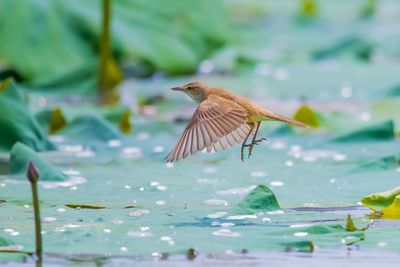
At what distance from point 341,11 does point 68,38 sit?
336cm

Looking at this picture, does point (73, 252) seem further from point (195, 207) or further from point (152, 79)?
point (152, 79)

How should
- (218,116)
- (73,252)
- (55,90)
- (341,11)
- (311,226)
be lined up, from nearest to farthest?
(73,252) < (311,226) < (218,116) < (55,90) < (341,11)

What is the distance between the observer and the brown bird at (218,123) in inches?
157

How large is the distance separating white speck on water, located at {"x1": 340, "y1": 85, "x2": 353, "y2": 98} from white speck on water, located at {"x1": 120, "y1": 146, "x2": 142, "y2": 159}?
5.81 feet

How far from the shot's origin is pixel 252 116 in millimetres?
4523

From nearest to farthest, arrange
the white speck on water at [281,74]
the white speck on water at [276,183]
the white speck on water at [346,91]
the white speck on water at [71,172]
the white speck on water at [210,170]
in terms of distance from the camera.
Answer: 1. the white speck on water at [276,183]
2. the white speck on water at [71,172]
3. the white speck on water at [210,170]
4. the white speck on water at [346,91]
5. the white speck on water at [281,74]

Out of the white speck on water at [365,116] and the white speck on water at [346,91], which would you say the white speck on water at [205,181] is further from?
the white speck on water at [346,91]

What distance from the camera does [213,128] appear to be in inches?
164

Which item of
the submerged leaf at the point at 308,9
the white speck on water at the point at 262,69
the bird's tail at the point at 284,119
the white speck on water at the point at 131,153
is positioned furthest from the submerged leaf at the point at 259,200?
the submerged leaf at the point at 308,9

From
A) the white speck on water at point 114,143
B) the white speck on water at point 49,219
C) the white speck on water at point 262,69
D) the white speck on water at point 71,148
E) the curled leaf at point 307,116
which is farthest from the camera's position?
the white speck on water at point 262,69

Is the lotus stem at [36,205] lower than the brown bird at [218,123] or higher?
lower

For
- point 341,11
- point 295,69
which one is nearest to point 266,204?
point 295,69

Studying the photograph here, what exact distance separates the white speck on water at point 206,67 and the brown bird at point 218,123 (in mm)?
2388

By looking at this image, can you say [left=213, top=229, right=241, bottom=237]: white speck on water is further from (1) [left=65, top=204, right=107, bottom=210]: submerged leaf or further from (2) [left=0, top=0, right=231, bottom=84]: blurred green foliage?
(2) [left=0, top=0, right=231, bottom=84]: blurred green foliage
